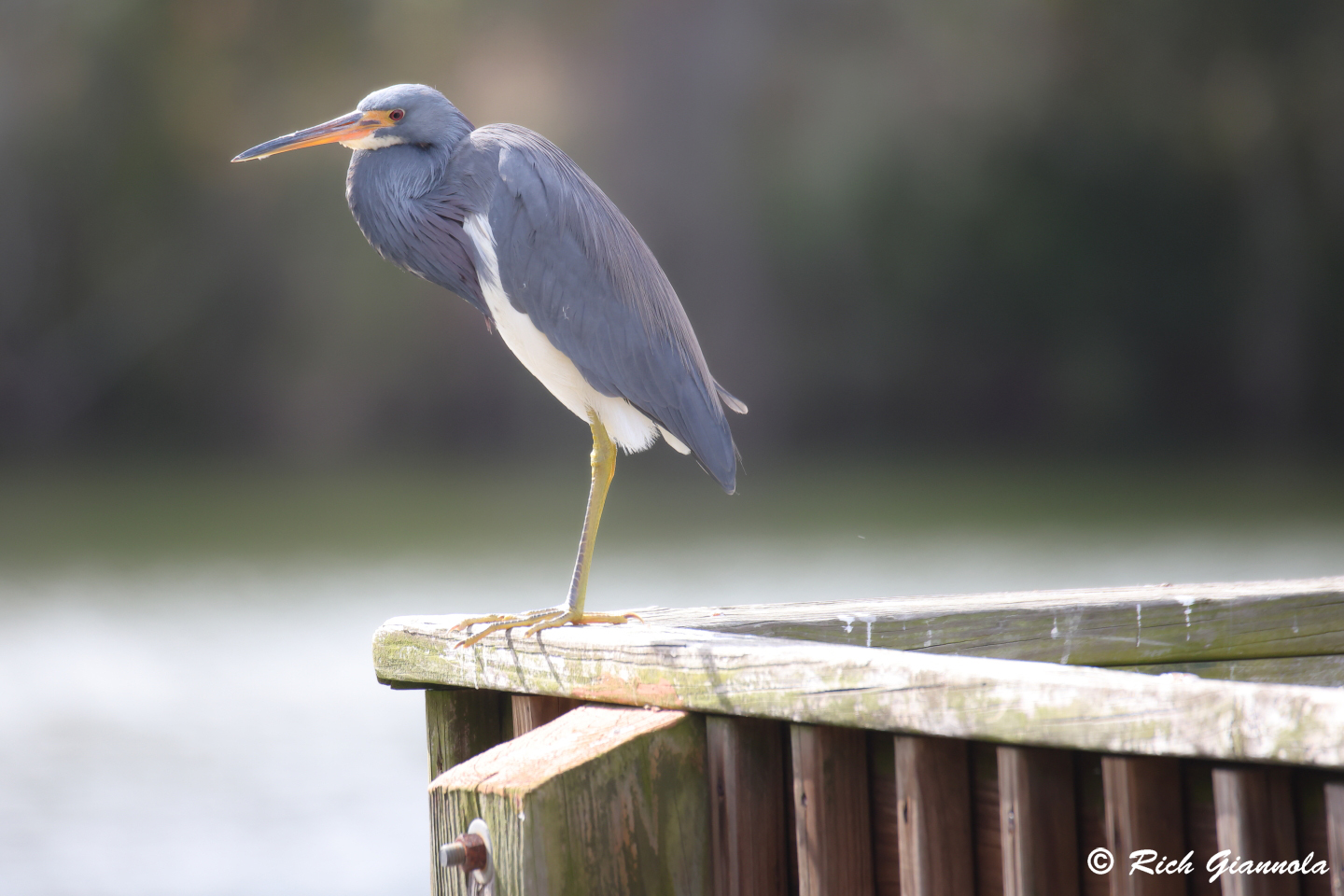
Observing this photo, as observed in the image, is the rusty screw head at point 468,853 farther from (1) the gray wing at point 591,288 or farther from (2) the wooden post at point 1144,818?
(1) the gray wing at point 591,288

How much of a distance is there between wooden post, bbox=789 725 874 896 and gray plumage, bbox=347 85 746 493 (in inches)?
53.7

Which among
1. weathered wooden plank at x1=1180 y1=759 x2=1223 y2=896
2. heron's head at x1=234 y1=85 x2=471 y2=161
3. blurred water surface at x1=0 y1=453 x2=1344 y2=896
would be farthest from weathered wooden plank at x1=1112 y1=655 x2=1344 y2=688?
blurred water surface at x1=0 y1=453 x2=1344 y2=896

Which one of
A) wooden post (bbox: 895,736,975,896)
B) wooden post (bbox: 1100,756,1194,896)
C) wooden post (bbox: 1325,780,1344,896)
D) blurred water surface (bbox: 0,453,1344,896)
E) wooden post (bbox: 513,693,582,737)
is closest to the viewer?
wooden post (bbox: 1325,780,1344,896)

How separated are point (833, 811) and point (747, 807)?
121 mm

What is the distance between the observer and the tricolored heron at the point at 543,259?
286cm

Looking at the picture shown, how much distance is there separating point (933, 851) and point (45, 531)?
39.7 ft

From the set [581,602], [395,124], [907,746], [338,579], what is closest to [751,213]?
[338,579]

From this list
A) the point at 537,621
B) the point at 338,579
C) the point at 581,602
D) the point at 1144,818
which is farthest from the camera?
the point at 338,579

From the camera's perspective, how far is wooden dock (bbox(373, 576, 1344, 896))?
127 centimetres

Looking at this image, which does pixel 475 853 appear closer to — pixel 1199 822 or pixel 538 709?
pixel 538 709

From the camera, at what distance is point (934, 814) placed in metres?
1.50

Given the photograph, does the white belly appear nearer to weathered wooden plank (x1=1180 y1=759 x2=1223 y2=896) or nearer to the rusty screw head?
the rusty screw head

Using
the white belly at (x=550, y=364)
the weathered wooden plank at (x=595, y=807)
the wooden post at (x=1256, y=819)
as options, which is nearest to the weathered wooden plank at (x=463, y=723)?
the weathered wooden plank at (x=595, y=807)

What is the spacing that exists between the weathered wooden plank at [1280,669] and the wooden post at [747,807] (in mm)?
671
